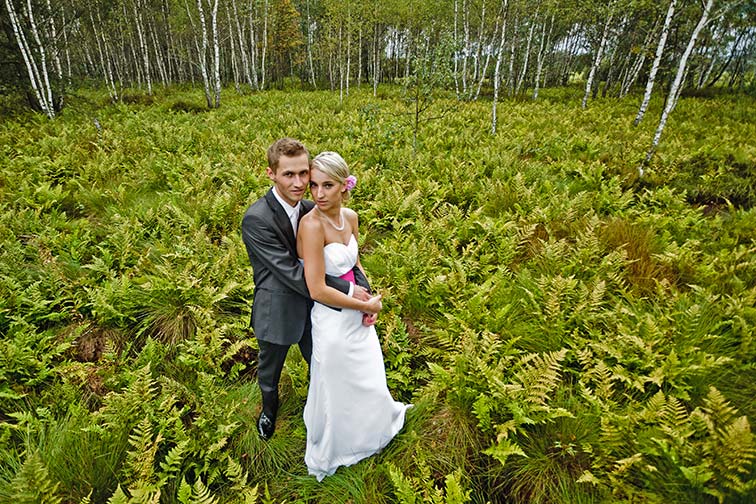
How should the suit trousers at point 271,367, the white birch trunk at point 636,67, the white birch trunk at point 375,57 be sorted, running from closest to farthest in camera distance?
1. the suit trousers at point 271,367
2. the white birch trunk at point 636,67
3. the white birch trunk at point 375,57

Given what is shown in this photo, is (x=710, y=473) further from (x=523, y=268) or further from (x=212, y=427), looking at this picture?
(x=212, y=427)

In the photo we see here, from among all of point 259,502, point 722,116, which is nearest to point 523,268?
point 259,502

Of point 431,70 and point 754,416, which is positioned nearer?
point 754,416

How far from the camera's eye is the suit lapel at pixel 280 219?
290 centimetres

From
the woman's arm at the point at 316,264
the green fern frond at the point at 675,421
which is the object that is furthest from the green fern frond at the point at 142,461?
the green fern frond at the point at 675,421

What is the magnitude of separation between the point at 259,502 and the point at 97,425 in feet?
5.65

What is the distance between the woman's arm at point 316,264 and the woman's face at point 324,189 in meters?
0.16

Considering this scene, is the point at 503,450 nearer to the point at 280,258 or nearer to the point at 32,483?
the point at 280,258

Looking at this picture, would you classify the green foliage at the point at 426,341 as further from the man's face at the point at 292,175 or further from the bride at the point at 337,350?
the man's face at the point at 292,175

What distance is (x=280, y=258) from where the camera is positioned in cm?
286

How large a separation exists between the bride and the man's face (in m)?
0.18

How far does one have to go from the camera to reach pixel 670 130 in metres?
14.1

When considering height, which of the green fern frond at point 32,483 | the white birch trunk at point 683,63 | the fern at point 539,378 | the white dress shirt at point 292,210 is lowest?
the green fern frond at point 32,483

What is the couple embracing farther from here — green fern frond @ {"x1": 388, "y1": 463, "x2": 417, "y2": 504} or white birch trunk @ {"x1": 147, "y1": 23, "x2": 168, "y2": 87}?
white birch trunk @ {"x1": 147, "y1": 23, "x2": 168, "y2": 87}
